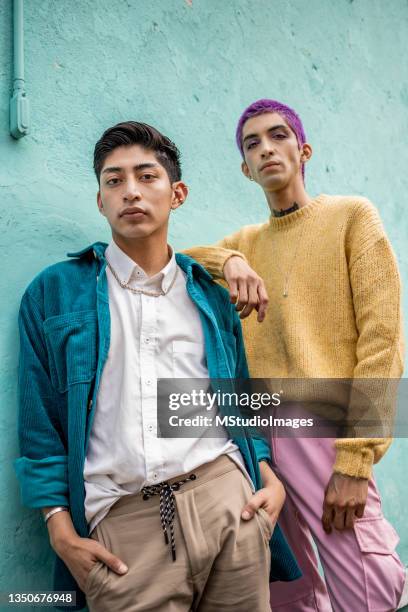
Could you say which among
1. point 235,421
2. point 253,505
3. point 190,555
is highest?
point 235,421

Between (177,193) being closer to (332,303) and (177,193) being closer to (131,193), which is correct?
(131,193)

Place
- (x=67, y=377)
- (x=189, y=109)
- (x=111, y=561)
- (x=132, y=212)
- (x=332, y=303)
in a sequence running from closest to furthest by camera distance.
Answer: (x=111, y=561) → (x=67, y=377) → (x=132, y=212) → (x=332, y=303) → (x=189, y=109)

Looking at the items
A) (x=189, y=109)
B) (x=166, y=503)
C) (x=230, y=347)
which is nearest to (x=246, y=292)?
(x=230, y=347)

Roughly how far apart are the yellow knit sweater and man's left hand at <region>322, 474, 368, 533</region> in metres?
0.04

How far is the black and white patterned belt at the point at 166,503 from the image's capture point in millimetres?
1585

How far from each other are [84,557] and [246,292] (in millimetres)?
830

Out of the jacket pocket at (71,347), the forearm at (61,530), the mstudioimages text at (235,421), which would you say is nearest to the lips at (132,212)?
the jacket pocket at (71,347)

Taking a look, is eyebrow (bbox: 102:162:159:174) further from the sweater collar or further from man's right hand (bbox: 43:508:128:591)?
man's right hand (bbox: 43:508:128:591)

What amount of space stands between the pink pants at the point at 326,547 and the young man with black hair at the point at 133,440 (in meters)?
0.17

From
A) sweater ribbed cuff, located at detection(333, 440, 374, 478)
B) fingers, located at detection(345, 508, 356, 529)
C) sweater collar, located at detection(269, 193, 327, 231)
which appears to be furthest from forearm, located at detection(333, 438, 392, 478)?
sweater collar, located at detection(269, 193, 327, 231)

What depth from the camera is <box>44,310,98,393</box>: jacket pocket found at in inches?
65.7

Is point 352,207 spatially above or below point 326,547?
above

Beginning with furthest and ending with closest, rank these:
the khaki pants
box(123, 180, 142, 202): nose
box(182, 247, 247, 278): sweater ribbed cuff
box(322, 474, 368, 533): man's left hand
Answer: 1. box(182, 247, 247, 278): sweater ribbed cuff
2. box(322, 474, 368, 533): man's left hand
3. box(123, 180, 142, 202): nose
4. the khaki pants

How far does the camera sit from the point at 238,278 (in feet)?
6.26
